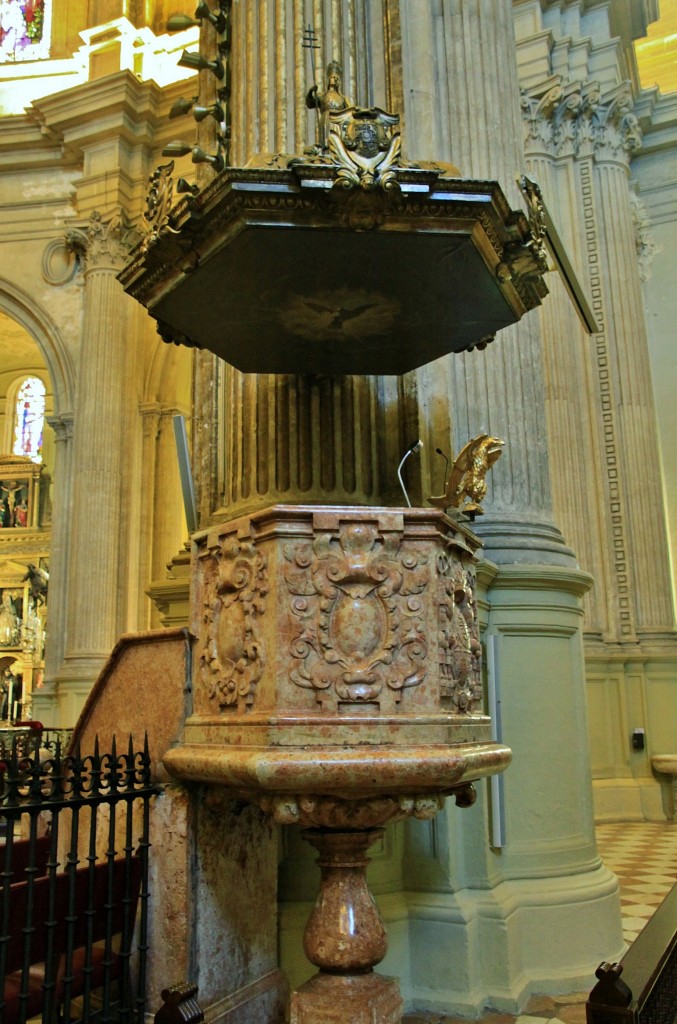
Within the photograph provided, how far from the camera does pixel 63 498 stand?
14.6m

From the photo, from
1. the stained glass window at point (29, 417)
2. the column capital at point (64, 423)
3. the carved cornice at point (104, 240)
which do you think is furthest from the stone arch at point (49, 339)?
the stained glass window at point (29, 417)

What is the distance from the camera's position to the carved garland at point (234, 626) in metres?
3.27

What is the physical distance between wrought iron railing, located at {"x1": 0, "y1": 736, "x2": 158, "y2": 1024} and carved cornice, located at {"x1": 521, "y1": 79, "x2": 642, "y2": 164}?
10.2 metres

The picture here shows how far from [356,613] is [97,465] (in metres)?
10.9

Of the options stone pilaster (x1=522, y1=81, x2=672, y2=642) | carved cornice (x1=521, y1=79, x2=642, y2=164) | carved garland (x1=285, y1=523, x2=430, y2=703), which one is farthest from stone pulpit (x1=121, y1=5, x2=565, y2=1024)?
carved cornice (x1=521, y1=79, x2=642, y2=164)

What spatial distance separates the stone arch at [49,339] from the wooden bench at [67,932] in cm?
1187

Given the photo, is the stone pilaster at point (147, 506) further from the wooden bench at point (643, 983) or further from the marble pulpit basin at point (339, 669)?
the wooden bench at point (643, 983)

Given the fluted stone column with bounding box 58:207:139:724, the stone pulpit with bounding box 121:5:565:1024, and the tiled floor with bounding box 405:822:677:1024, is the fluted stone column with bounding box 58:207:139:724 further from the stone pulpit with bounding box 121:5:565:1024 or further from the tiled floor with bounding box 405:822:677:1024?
the stone pulpit with bounding box 121:5:565:1024

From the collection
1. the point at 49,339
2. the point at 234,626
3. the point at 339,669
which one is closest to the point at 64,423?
the point at 49,339

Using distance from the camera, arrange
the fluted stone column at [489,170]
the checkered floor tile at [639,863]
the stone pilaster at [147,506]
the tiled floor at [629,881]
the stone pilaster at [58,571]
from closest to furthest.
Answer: the tiled floor at [629,881] → the fluted stone column at [489,170] → the checkered floor tile at [639,863] → the stone pilaster at [58,571] → the stone pilaster at [147,506]

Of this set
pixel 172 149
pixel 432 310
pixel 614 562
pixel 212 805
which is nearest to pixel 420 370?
pixel 432 310

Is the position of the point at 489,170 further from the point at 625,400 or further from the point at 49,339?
the point at 49,339

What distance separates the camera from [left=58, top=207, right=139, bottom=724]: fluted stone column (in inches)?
508

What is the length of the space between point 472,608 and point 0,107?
15.6 meters
